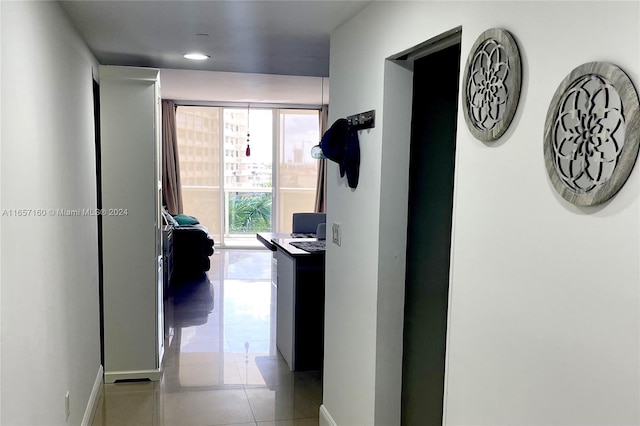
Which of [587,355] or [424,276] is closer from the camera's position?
[587,355]

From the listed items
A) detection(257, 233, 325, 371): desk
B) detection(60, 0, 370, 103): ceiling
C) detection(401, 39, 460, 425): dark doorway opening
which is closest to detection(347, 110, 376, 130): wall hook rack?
detection(401, 39, 460, 425): dark doorway opening

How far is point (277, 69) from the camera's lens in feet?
13.3

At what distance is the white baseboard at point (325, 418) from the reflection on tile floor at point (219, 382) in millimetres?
106

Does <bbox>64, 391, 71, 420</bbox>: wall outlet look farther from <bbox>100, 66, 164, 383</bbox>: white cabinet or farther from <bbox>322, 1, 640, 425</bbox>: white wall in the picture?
<bbox>322, 1, 640, 425</bbox>: white wall

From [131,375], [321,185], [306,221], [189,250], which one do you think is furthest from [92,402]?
[321,185]

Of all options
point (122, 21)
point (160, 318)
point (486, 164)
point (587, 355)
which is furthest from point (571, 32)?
point (160, 318)

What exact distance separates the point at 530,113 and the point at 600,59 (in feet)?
0.81

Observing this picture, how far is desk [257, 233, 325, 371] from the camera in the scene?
393 cm

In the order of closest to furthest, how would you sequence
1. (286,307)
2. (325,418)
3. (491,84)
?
(491,84) < (325,418) < (286,307)

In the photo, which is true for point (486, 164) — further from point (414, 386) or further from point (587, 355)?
point (414, 386)

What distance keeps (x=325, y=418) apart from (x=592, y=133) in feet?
7.96

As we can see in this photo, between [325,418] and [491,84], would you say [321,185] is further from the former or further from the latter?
[491,84]

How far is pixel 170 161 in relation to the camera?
9.05 metres

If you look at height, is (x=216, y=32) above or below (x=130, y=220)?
above
